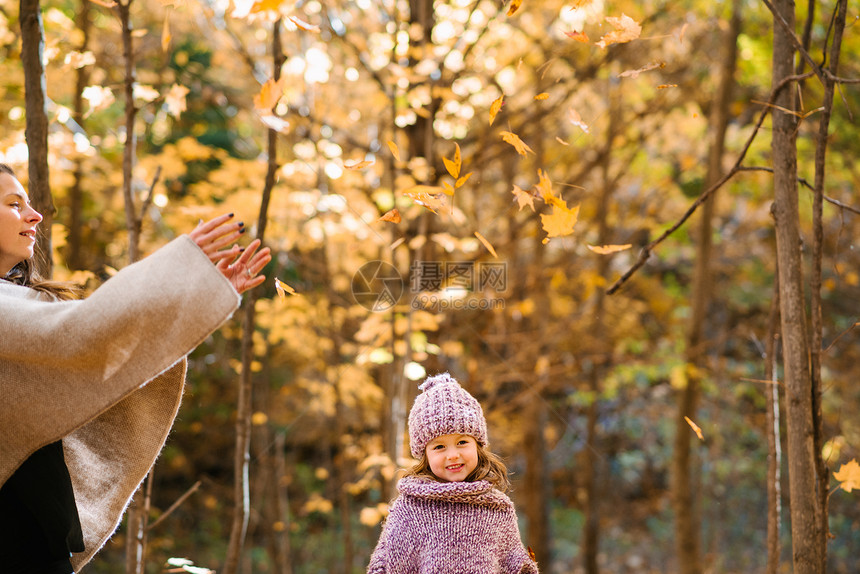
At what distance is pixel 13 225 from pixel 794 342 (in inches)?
67.9

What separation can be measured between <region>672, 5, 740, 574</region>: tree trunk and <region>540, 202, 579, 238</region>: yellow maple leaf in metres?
3.21

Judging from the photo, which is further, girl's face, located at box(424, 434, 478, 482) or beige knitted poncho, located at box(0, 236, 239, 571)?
girl's face, located at box(424, 434, 478, 482)

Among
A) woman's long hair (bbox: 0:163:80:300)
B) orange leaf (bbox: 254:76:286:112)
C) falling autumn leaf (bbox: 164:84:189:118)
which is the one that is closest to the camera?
woman's long hair (bbox: 0:163:80:300)

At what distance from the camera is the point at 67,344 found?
1.08 metres

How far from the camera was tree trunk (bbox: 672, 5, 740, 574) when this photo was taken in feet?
15.1

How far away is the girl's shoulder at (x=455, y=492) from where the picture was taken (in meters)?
1.60

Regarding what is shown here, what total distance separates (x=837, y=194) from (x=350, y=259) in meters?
5.14

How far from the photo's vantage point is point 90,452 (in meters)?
1.43

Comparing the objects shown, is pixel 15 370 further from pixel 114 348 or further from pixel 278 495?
pixel 278 495

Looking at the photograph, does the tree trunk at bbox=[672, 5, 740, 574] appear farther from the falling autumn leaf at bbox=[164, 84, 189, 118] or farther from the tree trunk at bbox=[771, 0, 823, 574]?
the falling autumn leaf at bbox=[164, 84, 189, 118]

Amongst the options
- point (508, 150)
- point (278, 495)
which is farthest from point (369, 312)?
point (278, 495)

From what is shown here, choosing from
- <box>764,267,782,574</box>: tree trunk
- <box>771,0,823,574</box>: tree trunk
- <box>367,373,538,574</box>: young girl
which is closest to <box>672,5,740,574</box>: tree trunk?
<box>764,267,782,574</box>: tree trunk

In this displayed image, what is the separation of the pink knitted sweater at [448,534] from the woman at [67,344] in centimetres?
69

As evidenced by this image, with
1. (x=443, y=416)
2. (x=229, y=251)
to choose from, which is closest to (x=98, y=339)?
(x=229, y=251)
